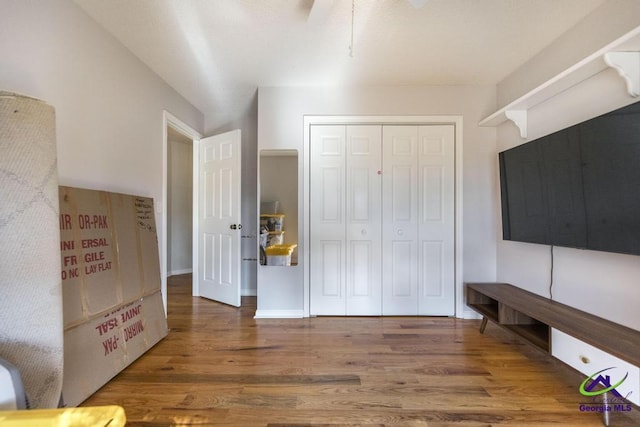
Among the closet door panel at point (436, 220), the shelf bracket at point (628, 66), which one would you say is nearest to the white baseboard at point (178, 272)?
the closet door panel at point (436, 220)

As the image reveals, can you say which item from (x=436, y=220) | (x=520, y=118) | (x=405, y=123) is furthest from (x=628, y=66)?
(x=436, y=220)

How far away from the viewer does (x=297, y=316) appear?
2717mm

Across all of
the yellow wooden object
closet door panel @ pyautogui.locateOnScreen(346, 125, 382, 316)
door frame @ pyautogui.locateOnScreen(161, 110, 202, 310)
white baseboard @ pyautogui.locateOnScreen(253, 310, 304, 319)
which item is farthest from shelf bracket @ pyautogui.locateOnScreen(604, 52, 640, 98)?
door frame @ pyautogui.locateOnScreen(161, 110, 202, 310)

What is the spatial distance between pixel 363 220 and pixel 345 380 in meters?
1.49

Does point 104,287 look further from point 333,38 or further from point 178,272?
point 178,272

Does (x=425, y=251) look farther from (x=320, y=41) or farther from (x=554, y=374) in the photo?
(x=320, y=41)

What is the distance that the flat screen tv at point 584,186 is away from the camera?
4.45ft

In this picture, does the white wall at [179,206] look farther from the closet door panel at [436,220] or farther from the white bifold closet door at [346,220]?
the closet door panel at [436,220]

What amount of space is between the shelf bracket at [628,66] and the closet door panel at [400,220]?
1444mm

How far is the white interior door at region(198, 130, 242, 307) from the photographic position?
9.75ft

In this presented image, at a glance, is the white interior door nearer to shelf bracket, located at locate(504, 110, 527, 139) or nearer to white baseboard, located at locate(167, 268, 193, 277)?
white baseboard, located at locate(167, 268, 193, 277)

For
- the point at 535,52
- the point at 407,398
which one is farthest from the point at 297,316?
the point at 535,52

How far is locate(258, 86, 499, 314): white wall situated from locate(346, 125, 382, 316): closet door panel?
1.03ft

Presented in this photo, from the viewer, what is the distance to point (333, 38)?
6.51 feet
